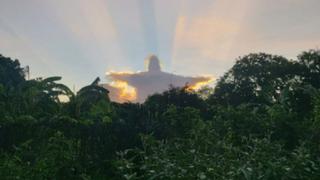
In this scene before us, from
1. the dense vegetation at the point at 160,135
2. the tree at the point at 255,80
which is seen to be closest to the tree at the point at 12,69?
the dense vegetation at the point at 160,135

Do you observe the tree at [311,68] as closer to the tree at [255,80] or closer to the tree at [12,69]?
the tree at [255,80]

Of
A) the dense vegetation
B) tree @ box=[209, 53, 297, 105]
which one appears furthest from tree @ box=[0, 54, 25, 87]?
tree @ box=[209, 53, 297, 105]

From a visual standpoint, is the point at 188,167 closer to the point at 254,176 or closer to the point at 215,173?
the point at 215,173

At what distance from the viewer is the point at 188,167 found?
457cm

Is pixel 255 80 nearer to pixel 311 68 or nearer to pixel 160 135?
pixel 311 68

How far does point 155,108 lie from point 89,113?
768 cm

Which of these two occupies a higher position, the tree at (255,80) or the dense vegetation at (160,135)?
the tree at (255,80)

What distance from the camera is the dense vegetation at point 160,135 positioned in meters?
4.58

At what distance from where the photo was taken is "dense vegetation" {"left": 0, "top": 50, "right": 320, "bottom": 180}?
4584 millimetres

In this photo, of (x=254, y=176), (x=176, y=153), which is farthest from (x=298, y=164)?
(x=176, y=153)

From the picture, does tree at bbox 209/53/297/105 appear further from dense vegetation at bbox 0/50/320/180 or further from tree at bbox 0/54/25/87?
tree at bbox 0/54/25/87

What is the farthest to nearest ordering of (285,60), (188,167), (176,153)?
1. (285,60)
2. (176,153)
3. (188,167)

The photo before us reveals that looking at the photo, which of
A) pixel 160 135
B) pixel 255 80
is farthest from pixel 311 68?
pixel 160 135

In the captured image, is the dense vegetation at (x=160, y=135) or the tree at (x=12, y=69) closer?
the dense vegetation at (x=160, y=135)
